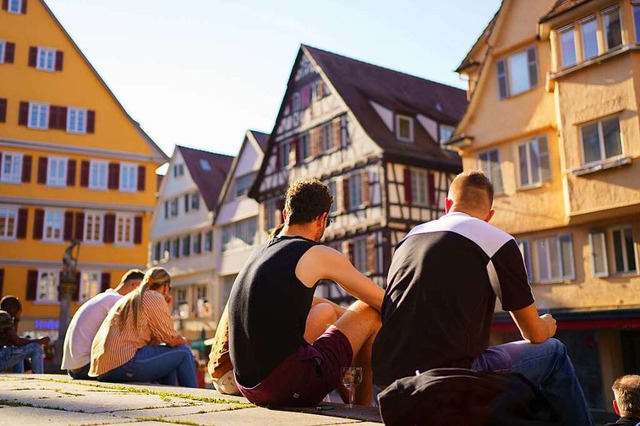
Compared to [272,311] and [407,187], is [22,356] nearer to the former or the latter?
[272,311]

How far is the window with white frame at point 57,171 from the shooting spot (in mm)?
38156

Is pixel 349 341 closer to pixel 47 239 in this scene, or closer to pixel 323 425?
pixel 323 425

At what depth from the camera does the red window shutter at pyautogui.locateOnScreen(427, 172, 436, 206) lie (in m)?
32.4

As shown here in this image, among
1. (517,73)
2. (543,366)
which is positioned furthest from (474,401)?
(517,73)

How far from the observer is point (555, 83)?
21.8m

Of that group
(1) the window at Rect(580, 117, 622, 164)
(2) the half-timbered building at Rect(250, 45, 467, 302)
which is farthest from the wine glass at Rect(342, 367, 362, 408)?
(2) the half-timbered building at Rect(250, 45, 467, 302)

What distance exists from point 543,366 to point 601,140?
59.3 ft

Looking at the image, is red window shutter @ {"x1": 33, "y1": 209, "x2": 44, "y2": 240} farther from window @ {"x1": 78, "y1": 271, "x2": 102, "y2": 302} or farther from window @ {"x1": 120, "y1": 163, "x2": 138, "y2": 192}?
window @ {"x1": 120, "y1": 163, "x2": 138, "y2": 192}

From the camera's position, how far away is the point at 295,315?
4605mm

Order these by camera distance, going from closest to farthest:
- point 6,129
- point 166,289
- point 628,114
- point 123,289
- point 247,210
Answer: point 166,289, point 123,289, point 628,114, point 6,129, point 247,210

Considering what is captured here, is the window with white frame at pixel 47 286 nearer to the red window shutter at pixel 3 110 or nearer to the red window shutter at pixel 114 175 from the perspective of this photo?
the red window shutter at pixel 114 175

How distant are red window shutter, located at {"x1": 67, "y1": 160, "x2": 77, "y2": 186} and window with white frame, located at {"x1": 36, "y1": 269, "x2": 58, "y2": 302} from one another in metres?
4.58

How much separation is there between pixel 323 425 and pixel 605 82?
61.4 ft

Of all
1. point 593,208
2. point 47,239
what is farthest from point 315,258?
point 47,239
